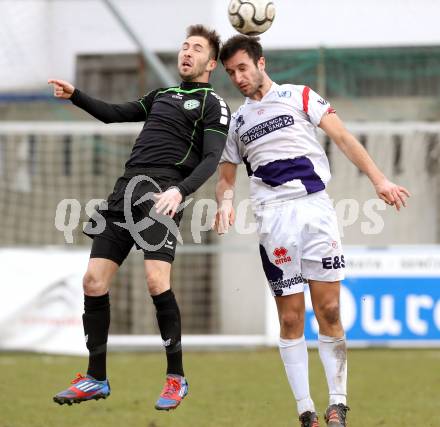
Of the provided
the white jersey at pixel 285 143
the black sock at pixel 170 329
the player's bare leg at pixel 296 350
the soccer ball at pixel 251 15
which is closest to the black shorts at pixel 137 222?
the black sock at pixel 170 329

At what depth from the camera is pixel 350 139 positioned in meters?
6.76

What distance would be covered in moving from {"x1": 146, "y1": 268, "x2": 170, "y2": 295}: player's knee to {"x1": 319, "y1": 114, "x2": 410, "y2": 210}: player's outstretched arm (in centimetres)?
143

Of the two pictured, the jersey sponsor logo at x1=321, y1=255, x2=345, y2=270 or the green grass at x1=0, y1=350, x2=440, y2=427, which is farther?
the green grass at x1=0, y1=350, x2=440, y2=427

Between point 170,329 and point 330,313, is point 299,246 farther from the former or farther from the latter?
point 170,329

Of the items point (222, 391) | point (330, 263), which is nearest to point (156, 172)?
point (330, 263)

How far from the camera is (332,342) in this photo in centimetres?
695

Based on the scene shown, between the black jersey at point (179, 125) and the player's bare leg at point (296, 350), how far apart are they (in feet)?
3.52

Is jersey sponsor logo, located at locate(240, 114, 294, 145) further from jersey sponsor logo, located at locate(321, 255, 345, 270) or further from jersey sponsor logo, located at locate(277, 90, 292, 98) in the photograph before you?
jersey sponsor logo, located at locate(321, 255, 345, 270)

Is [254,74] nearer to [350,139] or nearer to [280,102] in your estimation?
[280,102]

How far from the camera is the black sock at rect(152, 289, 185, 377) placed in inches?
267

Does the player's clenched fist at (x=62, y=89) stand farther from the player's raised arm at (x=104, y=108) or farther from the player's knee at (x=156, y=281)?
the player's knee at (x=156, y=281)

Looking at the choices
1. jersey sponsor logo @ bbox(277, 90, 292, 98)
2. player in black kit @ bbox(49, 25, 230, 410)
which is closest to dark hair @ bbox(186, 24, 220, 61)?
player in black kit @ bbox(49, 25, 230, 410)

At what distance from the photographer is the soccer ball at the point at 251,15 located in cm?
720

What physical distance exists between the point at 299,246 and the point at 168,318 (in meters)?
0.97
